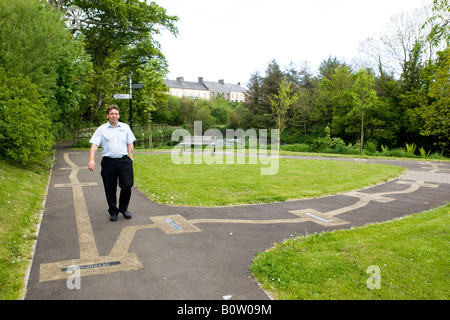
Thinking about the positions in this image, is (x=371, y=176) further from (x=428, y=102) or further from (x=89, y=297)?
(x=428, y=102)

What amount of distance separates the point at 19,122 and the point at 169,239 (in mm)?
7246

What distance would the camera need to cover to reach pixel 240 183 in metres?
9.57

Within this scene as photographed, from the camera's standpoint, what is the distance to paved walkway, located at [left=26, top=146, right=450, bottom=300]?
11.3 ft

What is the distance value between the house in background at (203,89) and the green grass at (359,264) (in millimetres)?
91068

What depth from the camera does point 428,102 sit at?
89.3 feet

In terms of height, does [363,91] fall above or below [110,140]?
above

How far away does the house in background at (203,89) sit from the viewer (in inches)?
3880

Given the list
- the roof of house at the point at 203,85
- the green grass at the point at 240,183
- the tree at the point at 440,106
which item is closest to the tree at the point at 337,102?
the tree at the point at 440,106

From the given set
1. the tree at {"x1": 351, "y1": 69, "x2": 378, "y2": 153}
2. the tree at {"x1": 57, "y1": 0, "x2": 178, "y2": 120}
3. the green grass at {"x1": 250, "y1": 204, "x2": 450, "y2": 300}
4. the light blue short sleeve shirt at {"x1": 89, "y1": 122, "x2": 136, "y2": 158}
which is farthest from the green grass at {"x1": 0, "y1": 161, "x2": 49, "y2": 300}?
the tree at {"x1": 351, "y1": 69, "x2": 378, "y2": 153}

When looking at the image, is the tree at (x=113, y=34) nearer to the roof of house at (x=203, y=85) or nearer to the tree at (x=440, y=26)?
the tree at (x=440, y=26)

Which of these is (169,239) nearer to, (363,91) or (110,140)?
(110,140)

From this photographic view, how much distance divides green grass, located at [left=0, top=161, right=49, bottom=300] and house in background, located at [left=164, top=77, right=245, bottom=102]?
87.1m

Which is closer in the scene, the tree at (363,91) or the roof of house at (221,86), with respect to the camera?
→ the tree at (363,91)

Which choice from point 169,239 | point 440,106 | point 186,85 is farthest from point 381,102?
point 186,85
